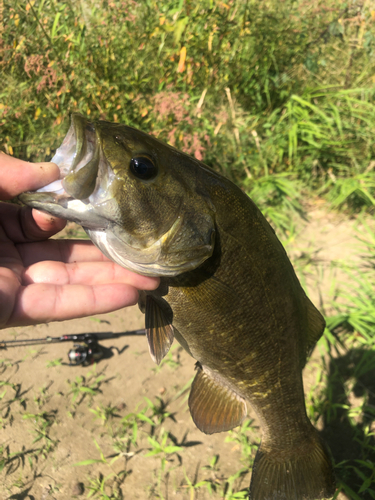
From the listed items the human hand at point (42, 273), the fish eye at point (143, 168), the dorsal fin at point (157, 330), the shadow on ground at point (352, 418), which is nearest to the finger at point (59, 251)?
the human hand at point (42, 273)

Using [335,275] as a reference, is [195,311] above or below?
above

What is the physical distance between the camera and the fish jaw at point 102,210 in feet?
3.74

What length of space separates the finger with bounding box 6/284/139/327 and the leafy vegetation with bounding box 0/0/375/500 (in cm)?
147

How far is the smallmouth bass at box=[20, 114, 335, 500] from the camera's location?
1.19 m

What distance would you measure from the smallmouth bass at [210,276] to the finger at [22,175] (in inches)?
2.2

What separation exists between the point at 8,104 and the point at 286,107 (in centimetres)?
310

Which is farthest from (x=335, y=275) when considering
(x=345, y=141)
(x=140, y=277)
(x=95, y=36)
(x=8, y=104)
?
(x=8, y=104)

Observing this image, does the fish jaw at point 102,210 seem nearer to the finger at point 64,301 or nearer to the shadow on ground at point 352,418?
the finger at point 64,301

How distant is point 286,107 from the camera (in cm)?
398

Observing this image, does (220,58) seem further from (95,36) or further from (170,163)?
(170,163)

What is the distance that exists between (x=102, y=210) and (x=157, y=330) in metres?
0.69

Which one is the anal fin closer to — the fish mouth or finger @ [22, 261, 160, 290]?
finger @ [22, 261, 160, 290]

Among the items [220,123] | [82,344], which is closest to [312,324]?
[82,344]

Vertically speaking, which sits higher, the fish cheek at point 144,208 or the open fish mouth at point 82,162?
the open fish mouth at point 82,162
